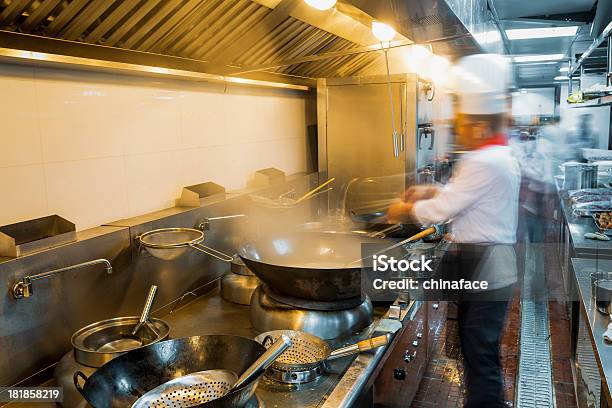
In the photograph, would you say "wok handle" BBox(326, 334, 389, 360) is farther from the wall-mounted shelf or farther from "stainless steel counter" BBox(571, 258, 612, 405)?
the wall-mounted shelf

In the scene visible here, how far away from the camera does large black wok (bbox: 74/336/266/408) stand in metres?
1.34


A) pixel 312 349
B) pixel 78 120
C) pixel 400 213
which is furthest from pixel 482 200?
pixel 78 120

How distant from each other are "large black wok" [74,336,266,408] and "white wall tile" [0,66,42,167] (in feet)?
2.47

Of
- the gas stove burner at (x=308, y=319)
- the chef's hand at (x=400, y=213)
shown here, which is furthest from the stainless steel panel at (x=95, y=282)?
the chef's hand at (x=400, y=213)

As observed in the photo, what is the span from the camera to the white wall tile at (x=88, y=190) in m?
1.94

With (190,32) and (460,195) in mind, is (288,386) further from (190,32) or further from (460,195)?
(190,32)

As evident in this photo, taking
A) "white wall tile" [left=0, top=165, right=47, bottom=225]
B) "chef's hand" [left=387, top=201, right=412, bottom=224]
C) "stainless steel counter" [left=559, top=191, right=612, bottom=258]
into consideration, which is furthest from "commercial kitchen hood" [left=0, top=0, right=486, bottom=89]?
"stainless steel counter" [left=559, top=191, right=612, bottom=258]

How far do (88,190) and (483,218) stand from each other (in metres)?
1.67

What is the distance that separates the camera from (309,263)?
237 cm

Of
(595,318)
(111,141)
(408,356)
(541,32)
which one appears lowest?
(408,356)

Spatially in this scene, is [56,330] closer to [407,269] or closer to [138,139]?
[138,139]

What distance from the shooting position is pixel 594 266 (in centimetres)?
295

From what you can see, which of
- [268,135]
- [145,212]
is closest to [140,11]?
[145,212]

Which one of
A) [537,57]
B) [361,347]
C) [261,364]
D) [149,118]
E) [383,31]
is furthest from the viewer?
[537,57]
